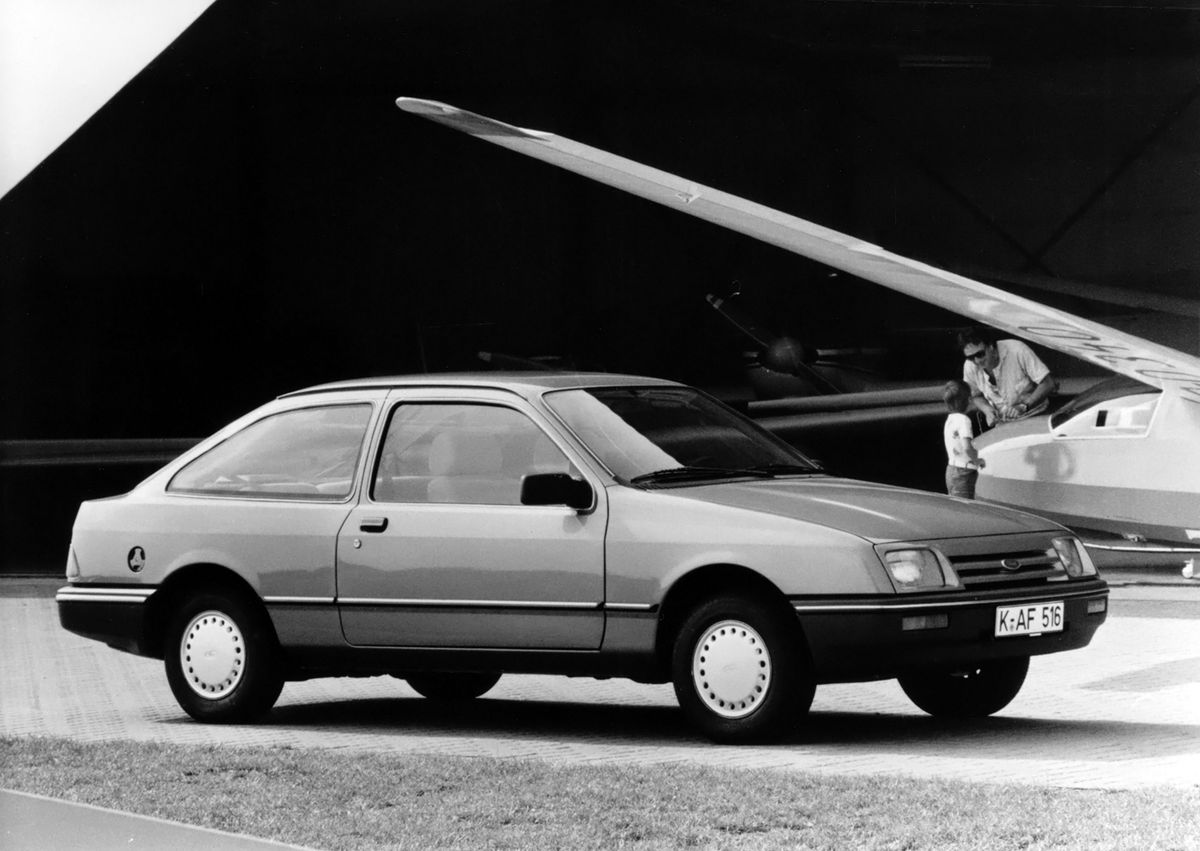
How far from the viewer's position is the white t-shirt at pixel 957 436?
47.5 ft

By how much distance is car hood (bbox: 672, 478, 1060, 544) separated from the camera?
27.8ft

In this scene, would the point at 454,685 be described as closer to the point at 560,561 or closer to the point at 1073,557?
the point at 560,561

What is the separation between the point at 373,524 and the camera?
933 cm

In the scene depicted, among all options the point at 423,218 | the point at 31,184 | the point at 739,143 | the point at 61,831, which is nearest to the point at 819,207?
the point at 739,143

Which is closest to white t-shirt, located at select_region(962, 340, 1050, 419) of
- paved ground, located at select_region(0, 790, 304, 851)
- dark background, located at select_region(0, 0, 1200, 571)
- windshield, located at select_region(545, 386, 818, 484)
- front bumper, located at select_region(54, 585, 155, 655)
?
dark background, located at select_region(0, 0, 1200, 571)

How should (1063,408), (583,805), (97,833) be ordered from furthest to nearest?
(1063,408), (583,805), (97,833)

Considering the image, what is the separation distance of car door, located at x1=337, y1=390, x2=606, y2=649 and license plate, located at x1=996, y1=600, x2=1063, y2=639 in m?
1.71

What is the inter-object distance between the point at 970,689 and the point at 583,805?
116 inches

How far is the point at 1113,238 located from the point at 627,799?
33.8 ft

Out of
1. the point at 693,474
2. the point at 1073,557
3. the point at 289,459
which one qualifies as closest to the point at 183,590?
the point at 289,459

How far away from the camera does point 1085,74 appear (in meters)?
16.4

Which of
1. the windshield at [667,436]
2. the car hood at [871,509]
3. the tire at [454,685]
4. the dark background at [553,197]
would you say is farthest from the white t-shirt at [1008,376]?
the car hood at [871,509]

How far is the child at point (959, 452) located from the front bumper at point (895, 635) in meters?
5.99

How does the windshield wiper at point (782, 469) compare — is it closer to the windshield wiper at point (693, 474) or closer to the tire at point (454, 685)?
the windshield wiper at point (693, 474)
